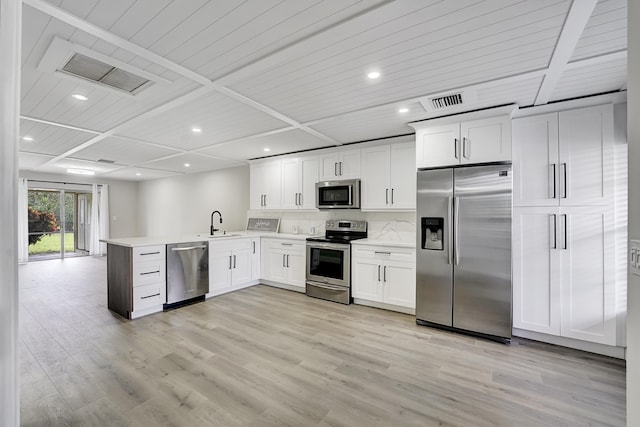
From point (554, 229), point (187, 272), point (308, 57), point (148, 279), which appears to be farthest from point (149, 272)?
point (554, 229)

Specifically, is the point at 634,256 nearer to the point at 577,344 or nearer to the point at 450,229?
the point at 450,229

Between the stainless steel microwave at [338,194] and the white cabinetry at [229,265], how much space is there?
1.51 meters

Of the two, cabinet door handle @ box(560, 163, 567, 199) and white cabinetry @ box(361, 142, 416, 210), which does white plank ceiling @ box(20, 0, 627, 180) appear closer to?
white cabinetry @ box(361, 142, 416, 210)

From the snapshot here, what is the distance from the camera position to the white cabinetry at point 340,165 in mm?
4402

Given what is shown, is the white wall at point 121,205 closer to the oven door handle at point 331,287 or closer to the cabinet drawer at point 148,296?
the cabinet drawer at point 148,296

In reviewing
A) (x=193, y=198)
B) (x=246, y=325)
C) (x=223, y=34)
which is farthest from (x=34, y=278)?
(x=223, y=34)

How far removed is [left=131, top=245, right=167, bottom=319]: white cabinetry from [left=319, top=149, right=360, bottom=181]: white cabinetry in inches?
105

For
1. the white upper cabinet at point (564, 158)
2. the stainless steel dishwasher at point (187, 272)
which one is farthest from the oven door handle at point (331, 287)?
the white upper cabinet at point (564, 158)

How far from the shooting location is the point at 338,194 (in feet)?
14.8

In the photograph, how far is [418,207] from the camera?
3.36 metres

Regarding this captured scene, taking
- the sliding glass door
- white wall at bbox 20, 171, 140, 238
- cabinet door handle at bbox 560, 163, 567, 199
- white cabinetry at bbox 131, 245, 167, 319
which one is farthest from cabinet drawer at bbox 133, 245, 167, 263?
white wall at bbox 20, 171, 140, 238

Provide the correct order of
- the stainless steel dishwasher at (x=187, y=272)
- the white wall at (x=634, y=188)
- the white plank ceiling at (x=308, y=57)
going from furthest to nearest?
the stainless steel dishwasher at (x=187, y=272) < the white plank ceiling at (x=308, y=57) < the white wall at (x=634, y=188)

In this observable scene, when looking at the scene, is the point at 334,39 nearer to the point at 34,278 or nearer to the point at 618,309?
the point at 618,309

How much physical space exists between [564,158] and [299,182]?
11.8 ft
